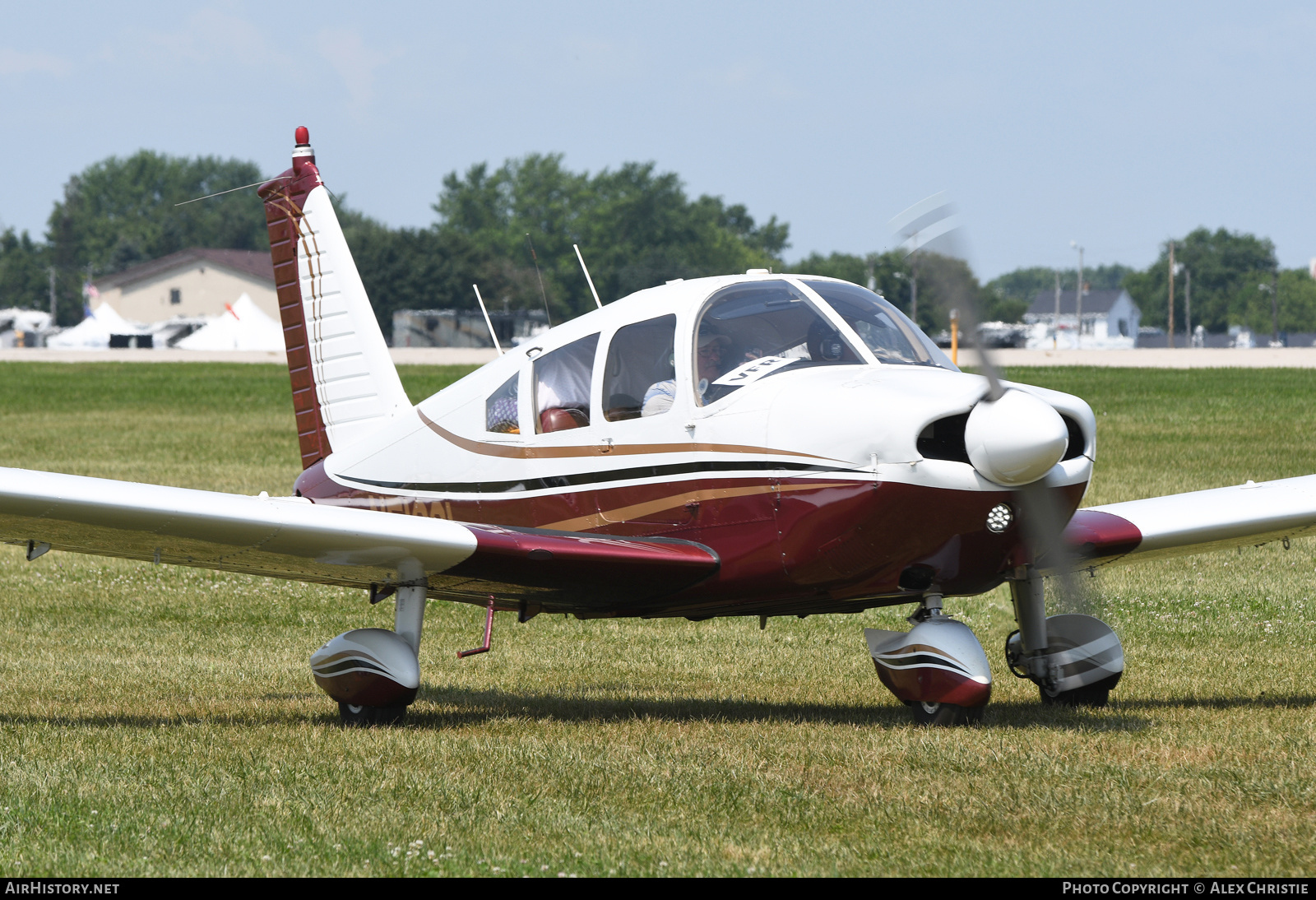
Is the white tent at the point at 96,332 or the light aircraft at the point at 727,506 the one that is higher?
the white tent at the point at 96,332

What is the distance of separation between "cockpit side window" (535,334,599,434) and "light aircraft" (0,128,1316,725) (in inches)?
0.5

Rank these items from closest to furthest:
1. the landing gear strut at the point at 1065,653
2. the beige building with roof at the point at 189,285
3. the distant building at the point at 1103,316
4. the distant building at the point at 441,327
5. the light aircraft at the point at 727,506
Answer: the light aircraft at the point at 727,506 → the landing gear strut at the point at 1065,653 → the distant building at the point at 441,327 → the beige building with roof at the point at 189,285 → the distant building at the point at 1103,316

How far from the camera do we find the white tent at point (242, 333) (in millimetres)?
100312

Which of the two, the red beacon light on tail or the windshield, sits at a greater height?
the red beacon light on tail

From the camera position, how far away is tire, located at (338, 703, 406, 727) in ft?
29.4

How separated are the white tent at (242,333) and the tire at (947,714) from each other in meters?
94.8

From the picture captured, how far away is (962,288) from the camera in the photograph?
25.1ft

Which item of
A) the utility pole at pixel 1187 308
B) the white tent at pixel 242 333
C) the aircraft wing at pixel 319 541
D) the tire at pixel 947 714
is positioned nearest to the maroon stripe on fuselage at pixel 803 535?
the aircraft wing at pixel 319 541

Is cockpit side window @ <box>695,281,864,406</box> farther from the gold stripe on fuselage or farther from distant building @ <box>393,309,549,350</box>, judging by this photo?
distant building @ <box>393,309,549,350</box>

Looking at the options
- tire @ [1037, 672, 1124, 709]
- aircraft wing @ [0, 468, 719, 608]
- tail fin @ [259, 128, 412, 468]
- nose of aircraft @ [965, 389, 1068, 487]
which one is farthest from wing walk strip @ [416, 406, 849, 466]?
tire @ [1037, 672, 1124, 709]

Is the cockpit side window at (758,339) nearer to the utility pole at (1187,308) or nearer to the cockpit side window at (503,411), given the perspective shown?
the cockpit side window at (503,411)

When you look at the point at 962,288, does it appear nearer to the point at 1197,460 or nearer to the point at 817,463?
the point at 817,463

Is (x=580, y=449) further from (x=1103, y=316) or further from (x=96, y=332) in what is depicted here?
(x=1103, y=316)

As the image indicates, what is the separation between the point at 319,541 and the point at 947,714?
3.45 meters
